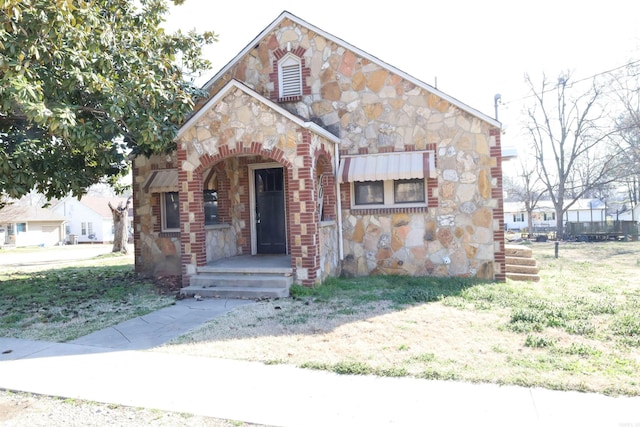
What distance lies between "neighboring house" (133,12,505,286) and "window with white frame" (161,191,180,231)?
27mm

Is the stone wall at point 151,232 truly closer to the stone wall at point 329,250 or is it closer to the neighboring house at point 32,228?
the stone wall at point 329,250

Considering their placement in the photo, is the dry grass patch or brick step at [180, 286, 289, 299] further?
brick step at [180, 286, 289, 299]

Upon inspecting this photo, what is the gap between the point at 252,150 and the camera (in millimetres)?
9023

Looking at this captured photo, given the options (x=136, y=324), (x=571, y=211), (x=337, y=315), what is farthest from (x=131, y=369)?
(x=571, y=211)

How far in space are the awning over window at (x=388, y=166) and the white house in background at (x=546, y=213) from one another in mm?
47531

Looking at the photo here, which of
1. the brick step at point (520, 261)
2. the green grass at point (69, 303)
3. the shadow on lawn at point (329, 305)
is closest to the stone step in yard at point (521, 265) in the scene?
the brick step at point (520, 261)

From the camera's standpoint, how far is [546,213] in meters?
59.3

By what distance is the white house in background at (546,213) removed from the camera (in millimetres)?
53219

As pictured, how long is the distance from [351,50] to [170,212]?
6334mm

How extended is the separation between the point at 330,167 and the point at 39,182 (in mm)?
6201

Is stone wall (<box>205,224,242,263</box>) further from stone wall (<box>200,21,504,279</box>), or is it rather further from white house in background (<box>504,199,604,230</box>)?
white house in background (<box>504,199,604,230</box>)

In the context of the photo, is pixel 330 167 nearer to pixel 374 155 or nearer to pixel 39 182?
pixel 374 155

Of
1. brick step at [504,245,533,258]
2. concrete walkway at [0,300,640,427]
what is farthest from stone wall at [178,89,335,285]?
brick step at [504,245,533,258]

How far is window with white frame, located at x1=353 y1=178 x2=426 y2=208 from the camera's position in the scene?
34.7 feet
